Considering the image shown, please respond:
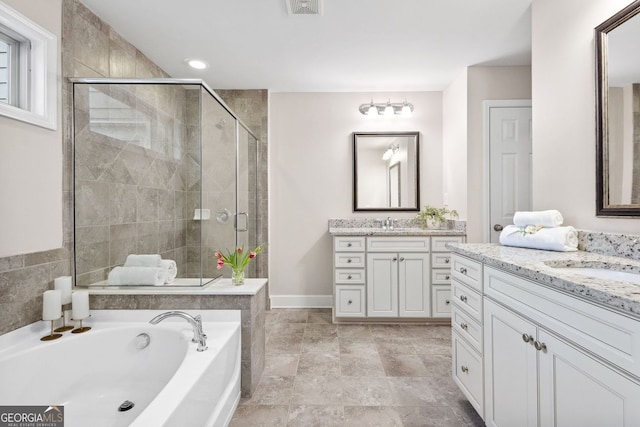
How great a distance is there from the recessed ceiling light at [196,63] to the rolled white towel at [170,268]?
1.86 metres

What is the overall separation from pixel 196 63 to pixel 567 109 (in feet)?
9.48

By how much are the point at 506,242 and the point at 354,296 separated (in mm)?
1617

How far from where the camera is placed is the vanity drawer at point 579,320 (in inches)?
29.7

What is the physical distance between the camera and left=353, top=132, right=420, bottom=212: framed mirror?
351 cm

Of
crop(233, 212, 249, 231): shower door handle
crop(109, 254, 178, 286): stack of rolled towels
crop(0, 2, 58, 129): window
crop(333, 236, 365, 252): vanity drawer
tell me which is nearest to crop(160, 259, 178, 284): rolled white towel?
crop(109, 254, 178, 286): stack of rolled towels

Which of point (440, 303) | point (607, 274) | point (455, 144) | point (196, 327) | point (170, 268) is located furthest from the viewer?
→ point (455, 144)

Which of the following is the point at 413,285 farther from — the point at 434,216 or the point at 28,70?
the point at 28,70

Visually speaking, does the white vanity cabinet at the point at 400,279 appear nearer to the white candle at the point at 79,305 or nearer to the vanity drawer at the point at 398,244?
the vanity drawer at the point at 398,244

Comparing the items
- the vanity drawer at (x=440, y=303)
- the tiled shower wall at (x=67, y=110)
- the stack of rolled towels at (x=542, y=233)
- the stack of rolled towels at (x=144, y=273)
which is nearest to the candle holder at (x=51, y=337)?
the tiled shower wall at (x=67, y=110)

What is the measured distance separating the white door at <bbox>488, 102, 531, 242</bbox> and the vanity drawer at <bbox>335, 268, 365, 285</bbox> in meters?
1.35

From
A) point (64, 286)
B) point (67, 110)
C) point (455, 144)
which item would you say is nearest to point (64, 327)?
point (64, 286)

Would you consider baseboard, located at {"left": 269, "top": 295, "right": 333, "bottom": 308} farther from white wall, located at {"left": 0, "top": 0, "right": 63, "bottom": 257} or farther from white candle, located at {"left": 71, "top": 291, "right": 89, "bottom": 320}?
white wall, located at {"left": 0, "top": 0, "right": 63, "bottom": 257}

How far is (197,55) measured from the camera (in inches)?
107

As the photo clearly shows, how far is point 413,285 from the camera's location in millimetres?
3035
